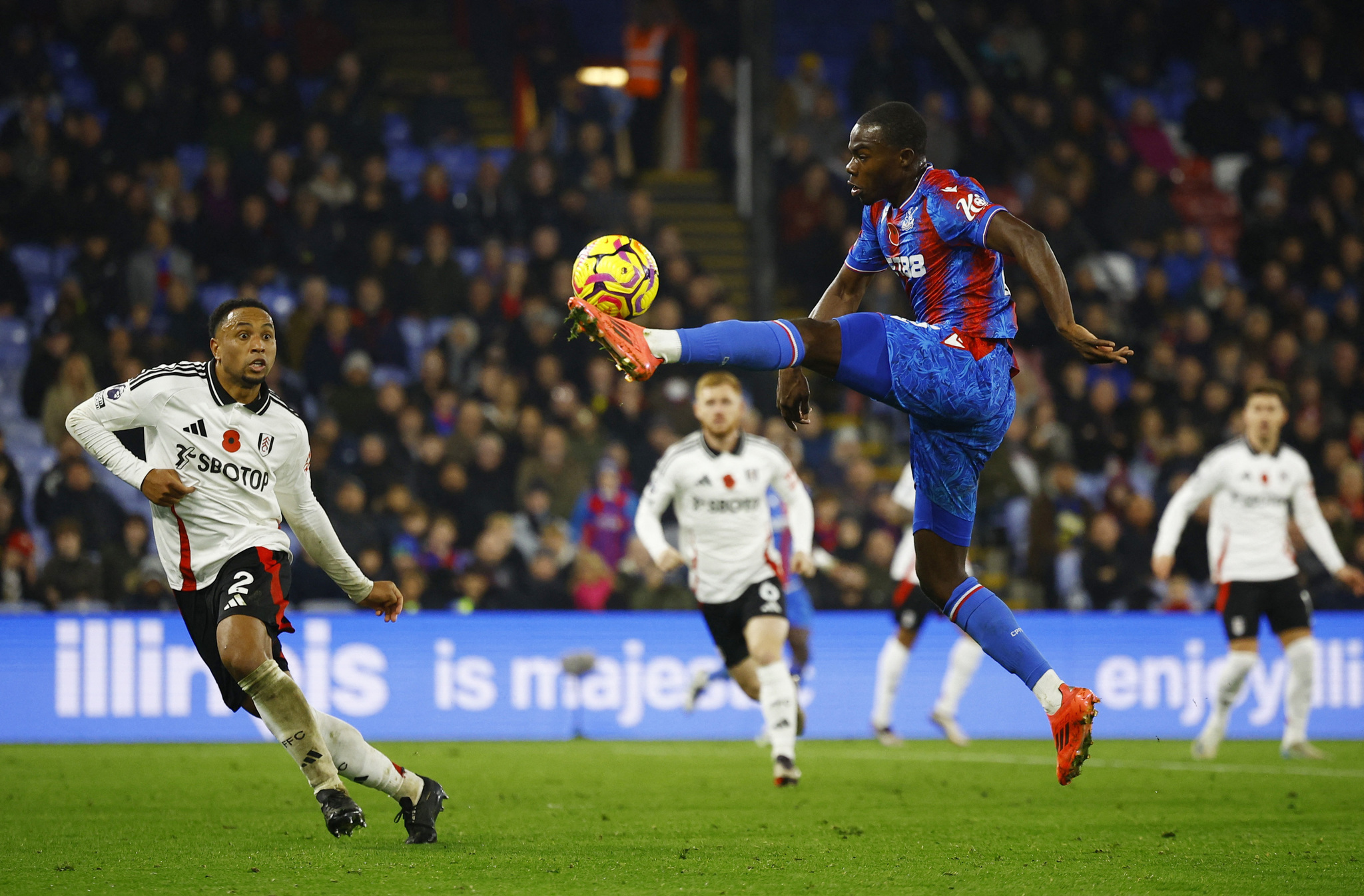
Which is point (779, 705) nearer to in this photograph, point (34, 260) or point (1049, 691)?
point (1049, 691)

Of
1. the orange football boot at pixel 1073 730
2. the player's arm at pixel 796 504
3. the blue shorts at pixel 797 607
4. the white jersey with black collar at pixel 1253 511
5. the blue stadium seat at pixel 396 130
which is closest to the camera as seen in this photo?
the orange football boot at pixel 1073 730

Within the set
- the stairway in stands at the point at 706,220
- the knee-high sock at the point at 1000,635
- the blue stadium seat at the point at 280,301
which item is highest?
the stairway in stands at the point at 706,220

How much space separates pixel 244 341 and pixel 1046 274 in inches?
117

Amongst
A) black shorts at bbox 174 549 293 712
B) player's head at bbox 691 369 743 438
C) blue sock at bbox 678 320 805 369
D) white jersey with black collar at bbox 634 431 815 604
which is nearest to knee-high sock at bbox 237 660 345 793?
black shorts at bbox 174 549 293 712

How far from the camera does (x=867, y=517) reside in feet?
48.9

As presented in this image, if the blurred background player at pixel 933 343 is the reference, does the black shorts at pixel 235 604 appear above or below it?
below

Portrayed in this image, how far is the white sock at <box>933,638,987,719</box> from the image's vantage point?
40.6 ft

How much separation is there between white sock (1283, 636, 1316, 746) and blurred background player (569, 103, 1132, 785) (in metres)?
6.10

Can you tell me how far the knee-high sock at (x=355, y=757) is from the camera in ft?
20.0

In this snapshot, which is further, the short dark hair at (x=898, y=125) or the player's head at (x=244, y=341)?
the player's head at (x=244, y=341)

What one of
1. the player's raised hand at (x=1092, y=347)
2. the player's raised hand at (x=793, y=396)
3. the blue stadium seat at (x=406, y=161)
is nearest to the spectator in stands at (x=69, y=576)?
the blue stadium seat at (x=406, y=161)

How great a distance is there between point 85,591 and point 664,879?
891 centimetres

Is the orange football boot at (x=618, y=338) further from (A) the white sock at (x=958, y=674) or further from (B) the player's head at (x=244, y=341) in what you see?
(A) the white sock at (x=958, y=674)

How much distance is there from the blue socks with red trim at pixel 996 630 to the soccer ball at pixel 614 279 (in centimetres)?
170
